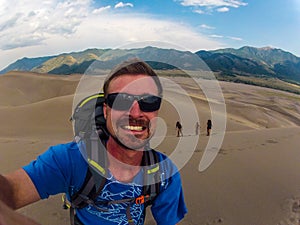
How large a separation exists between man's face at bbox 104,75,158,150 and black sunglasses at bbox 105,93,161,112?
2cm

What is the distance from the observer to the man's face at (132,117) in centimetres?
248

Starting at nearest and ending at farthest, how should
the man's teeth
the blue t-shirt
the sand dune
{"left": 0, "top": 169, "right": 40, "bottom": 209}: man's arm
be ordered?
{"left": 0, "top": 169, "right": 40, "bottom": 209}: man's arm < the blue t-shirt < the man's teeth < the sand dune

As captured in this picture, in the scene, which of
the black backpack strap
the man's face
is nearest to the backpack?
the black backpack strap

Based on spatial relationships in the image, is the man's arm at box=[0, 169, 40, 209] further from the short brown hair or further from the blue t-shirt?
the short brown hair

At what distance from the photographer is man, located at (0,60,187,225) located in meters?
2.39

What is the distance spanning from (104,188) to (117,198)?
15 centimetres

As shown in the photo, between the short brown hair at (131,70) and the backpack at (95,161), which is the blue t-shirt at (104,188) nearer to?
the backpack at (95,161)

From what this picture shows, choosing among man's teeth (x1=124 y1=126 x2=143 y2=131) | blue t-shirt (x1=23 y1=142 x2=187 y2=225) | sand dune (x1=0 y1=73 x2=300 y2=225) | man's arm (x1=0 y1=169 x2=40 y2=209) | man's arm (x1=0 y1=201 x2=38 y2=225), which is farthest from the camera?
sand dune (x1=0 y1=73 x2=300 y2=225)

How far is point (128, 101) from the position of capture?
8.16ft

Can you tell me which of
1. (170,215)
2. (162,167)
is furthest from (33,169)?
(170,215)

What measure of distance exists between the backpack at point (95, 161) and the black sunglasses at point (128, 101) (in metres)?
0.21

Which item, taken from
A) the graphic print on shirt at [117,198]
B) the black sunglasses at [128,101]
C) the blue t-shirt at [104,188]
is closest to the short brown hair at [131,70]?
the black sunglasses at [128,101]

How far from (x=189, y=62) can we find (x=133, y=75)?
697 mm

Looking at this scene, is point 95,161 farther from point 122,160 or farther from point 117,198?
point 117,198
